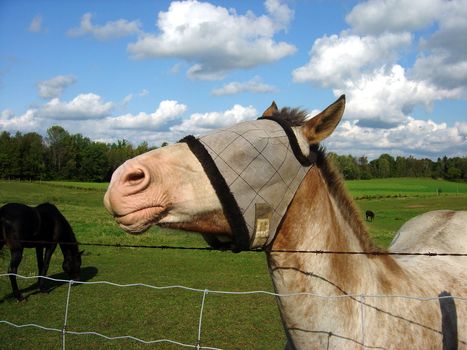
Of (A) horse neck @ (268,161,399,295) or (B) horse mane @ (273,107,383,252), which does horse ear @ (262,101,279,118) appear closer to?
(B) horse mane @ (273,107,383,252)

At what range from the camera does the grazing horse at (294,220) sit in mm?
1907

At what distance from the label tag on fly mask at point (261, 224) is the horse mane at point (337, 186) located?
482 millimetres

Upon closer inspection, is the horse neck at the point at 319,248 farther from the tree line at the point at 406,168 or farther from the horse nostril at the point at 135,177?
the tree line at the point at 406,168

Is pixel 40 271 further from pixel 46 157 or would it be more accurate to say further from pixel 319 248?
pixel 46 157

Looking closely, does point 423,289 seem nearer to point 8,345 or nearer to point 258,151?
point 258,151

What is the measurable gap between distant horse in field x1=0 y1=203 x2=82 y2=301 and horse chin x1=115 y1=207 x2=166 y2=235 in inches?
350

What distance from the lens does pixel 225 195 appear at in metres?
1.99

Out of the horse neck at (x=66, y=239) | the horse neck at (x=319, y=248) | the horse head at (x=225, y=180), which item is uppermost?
the horse head at (x=225, y=180)

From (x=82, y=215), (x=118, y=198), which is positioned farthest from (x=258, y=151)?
(x=82, y=215)

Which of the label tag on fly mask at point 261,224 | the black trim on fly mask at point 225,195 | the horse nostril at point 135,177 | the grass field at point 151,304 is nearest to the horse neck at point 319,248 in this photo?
the label tag on fly mask at point 261,224

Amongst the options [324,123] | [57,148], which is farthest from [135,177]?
[57,148]

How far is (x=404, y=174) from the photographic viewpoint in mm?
92438

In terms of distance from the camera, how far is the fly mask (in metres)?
2.01

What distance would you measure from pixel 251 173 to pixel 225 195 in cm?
19
